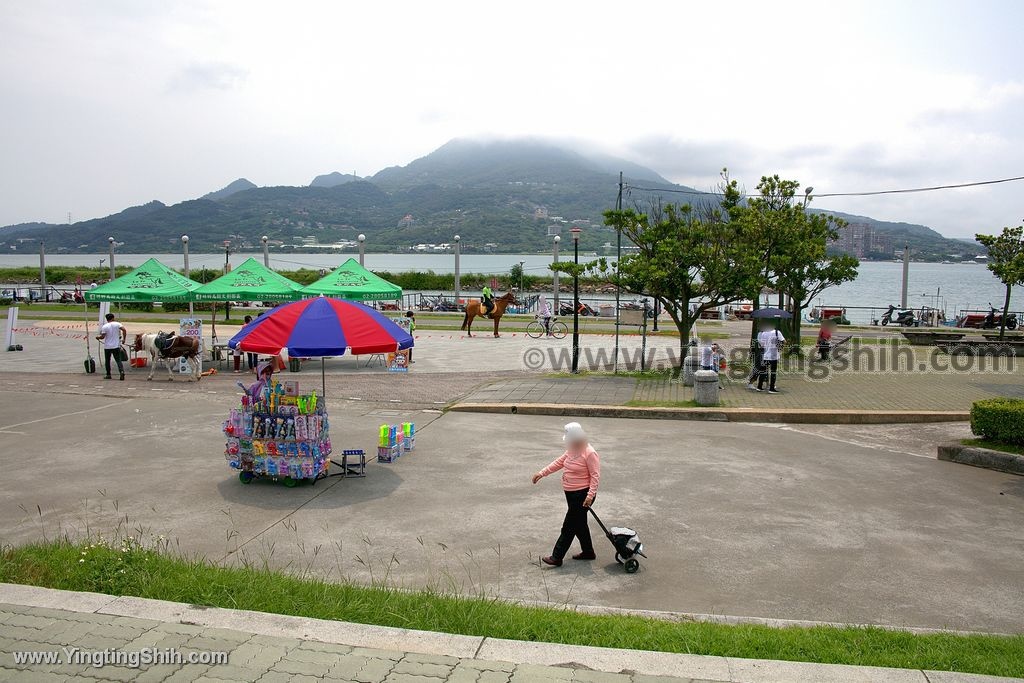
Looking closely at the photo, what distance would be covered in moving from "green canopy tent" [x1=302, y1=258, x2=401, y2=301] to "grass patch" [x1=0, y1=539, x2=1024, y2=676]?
1550 cm

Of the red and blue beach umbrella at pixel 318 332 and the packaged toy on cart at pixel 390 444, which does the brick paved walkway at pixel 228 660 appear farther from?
the packaged toy on cart at pixel 390 444

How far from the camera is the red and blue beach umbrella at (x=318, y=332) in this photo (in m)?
9.09

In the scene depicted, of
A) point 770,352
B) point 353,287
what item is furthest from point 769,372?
point 353,287

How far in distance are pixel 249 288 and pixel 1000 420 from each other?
57.1 feet

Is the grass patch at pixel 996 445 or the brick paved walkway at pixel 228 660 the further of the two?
the grass patch at pixel 996 445

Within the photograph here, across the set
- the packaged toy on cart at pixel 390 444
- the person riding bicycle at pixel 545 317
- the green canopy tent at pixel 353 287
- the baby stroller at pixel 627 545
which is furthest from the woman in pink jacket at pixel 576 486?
the person riding bicycle at pixel 545 317

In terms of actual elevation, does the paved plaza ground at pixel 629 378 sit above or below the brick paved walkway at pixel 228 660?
above

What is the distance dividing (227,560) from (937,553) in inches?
275

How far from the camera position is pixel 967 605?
20.1 feet

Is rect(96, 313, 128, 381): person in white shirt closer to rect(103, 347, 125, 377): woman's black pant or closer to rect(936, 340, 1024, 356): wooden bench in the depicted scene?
rect(103, 347, 125, 377): woman's black pant

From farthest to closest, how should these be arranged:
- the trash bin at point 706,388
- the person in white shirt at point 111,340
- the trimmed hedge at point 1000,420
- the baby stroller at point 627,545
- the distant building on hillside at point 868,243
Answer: the distant building on hillside at point 868,243 < the person in white shirt at point 111,340 < the trash bin at point 706,388 < the trimmed hedge at point 1000,420 < the baby stroller at point 627,545

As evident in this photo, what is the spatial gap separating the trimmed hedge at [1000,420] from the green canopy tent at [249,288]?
1620 cm

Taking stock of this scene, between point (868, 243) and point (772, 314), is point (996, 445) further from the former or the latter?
point (868, 243)

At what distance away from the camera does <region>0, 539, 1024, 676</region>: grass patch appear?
4.93 meters
